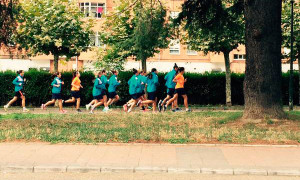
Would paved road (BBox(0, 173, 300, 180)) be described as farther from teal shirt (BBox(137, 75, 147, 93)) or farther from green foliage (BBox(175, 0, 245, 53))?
teal shirt (BBox(137, 75, 147, 93))

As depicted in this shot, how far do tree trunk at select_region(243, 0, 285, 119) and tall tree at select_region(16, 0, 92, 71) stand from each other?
1373cm

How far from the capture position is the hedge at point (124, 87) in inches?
992

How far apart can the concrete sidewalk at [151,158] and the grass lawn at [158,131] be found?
0.57 metres

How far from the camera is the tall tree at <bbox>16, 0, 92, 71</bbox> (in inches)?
1005

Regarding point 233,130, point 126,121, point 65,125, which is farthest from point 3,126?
point 233,130

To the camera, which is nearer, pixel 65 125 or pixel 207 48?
pixel 65 125

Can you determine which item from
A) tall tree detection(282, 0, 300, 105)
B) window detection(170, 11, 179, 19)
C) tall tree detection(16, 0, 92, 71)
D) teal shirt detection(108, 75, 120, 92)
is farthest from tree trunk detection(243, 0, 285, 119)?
tall tree detection(16, 0, 92, 71)

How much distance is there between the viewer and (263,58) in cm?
1341

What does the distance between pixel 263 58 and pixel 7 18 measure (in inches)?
306

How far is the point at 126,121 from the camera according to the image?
14812 mm

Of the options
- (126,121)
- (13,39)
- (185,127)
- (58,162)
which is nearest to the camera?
(58,162)

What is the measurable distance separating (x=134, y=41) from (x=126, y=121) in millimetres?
2746

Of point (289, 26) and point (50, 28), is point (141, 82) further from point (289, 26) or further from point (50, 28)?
point (289, 26)

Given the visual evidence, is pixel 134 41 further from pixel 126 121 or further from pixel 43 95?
pixel 43 95
